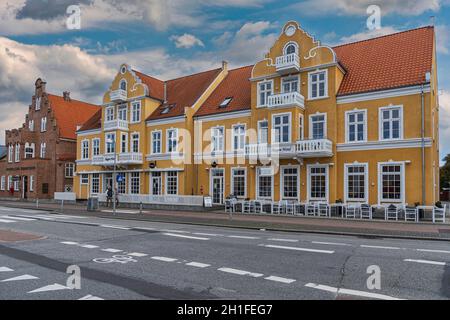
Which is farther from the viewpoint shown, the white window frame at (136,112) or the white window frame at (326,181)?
the white window frame at (136,112)

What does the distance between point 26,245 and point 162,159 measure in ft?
73.1

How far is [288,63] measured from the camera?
26297 mm

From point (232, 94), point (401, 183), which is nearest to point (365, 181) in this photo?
point (401, 183)

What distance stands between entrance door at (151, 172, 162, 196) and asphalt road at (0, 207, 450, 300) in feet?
66.6

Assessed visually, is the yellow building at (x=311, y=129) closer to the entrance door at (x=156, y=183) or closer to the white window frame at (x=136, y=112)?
the entrance door at (x=156, y=183)

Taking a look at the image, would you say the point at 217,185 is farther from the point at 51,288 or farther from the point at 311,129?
the point at 51,288

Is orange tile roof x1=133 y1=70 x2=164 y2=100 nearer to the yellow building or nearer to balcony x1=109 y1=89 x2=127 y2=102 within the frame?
balcony x1=109 y1=89 x2=127 y2=102

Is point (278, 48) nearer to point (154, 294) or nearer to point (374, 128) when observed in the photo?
point (374, 128)

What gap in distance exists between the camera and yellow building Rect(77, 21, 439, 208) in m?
22.8

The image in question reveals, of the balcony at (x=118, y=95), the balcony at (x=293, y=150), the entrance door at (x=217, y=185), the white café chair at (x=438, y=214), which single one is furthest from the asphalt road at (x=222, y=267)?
the balcony at (x=118, y=95)

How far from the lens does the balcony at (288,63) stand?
2625 cm

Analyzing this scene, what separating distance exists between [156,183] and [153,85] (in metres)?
10.4

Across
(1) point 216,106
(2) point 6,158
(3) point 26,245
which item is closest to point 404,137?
(1) point 216,106

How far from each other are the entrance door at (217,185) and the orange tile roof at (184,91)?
6.18 meters
